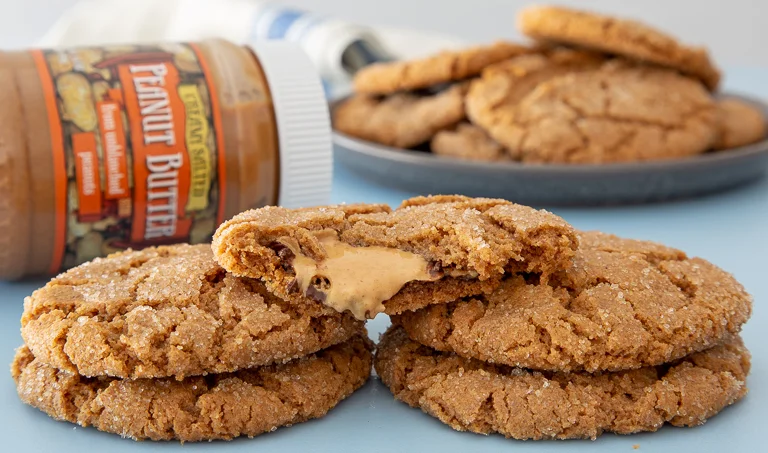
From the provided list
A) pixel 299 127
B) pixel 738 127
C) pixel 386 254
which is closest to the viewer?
pixel 386 254

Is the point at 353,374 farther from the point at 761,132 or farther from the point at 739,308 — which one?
the point at 761,132

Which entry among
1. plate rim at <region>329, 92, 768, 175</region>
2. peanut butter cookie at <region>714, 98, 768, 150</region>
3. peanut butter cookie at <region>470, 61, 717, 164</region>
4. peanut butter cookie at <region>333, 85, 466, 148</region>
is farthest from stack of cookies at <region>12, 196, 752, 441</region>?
peanut butter cookie at <region>714, 98, 768, 150</region>

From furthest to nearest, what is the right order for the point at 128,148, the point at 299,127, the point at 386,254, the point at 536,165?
the point at 536,165, the point at 299,127, the point at 128,148, the point at 386,254


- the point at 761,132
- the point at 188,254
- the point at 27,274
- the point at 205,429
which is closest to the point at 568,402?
the point at 205,429

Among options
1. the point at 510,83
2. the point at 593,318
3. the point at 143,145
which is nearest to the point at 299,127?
the point at 143,145

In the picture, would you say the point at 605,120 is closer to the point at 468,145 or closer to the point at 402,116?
the point at 468,145

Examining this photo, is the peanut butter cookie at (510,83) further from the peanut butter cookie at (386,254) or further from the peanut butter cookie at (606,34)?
the peanut butter cookie at (386,254)

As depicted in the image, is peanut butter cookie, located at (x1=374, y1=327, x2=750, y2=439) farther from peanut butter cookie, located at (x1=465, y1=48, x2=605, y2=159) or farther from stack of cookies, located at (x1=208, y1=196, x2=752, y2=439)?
peanut butter cookie, located at (x1=465, y1=48, x2=605, y2=159)

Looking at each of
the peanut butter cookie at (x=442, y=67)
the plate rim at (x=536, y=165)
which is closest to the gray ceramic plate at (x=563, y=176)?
the plate rim at (x=536, y=165)
